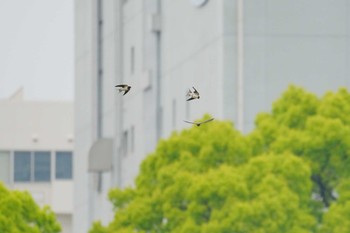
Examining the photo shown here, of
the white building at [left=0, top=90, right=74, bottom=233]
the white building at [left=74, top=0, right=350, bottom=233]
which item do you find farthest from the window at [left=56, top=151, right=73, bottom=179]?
the white building at [left=74, top=0, right=350, bottom=233]

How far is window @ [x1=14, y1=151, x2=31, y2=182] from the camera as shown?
5822 inches

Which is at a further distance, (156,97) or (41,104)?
(41,104)

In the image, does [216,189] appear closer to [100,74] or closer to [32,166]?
[100,74]

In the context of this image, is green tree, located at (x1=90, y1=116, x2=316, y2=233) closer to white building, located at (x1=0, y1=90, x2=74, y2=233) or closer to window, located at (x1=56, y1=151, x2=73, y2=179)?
white building, located at (x1=0, y1=90, x2=74, y2=233)

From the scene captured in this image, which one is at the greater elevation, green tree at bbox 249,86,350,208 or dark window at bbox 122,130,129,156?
dark window at bbox 122,130,129,156

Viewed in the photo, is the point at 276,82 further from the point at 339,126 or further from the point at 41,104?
the point at 41,104

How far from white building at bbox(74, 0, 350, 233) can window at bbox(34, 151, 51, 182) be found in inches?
1630

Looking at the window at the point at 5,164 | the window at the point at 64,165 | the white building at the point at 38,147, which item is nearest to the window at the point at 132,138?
the window at the point at 5,164

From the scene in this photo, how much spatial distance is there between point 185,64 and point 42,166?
2802 inches

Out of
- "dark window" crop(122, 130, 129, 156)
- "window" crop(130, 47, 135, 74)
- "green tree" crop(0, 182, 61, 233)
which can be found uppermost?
"window" crop(130, 47, 135, 74)

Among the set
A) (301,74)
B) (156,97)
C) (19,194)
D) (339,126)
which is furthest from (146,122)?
(339,126)

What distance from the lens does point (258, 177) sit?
62312 mm

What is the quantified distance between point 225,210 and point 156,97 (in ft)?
87.1

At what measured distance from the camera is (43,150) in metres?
150
